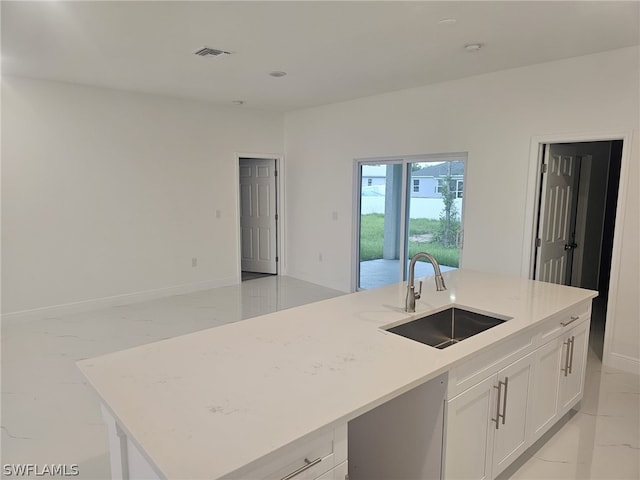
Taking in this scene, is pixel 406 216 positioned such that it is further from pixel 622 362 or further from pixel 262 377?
pixel 262 377

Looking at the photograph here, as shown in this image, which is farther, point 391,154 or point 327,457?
point 391,154

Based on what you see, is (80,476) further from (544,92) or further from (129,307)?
(544,92)

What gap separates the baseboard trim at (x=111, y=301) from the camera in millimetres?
4727

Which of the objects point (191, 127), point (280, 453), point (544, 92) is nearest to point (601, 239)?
point (544, 92)

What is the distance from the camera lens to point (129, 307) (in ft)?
17.4

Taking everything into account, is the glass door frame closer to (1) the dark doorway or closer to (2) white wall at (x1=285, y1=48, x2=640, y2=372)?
(2) white wall at (x1=285, y1=48, x2=640, y2=372)

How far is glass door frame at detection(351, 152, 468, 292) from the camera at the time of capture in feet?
15.7

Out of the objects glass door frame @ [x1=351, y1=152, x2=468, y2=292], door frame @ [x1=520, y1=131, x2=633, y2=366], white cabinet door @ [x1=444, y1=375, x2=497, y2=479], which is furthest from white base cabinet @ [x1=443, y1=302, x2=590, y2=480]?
glass door frame @ [x1=351, y1=152, x2=468, y2=292]

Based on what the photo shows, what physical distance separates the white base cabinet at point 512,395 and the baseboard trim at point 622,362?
1.21 metres

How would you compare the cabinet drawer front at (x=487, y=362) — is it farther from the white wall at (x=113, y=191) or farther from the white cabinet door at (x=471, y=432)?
the white wall at (x=113, y=191)

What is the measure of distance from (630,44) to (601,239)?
11.2ft

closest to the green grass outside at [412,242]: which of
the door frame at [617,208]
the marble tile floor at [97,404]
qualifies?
the door frame at [617,208]

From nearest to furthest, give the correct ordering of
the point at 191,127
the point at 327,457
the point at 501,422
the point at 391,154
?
1. the point at 327,457
2. the point at 501,422
3. the point at 391,154
4. the point at 191,127

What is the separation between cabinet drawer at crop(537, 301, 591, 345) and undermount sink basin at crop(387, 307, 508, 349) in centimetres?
27
